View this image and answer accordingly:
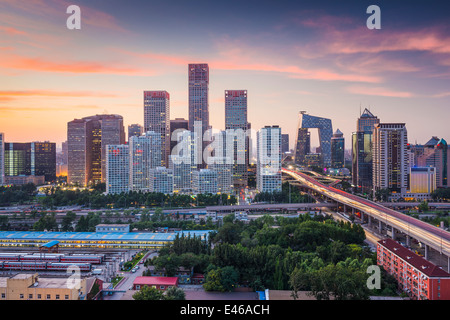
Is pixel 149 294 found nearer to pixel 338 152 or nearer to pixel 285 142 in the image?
pixel 338 152

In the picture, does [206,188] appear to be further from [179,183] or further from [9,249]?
[9,249]

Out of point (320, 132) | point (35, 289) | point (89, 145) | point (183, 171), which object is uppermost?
point (320, 132)

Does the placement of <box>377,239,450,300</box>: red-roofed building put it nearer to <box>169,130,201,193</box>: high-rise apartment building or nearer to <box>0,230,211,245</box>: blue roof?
<box>0,230,211,245</box>: blue roof

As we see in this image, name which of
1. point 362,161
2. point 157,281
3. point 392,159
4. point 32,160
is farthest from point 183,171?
point 157,281

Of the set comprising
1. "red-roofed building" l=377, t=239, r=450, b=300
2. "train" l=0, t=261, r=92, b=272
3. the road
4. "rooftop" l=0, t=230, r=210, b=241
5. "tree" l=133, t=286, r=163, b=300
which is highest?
"tree" l=133, t=286, r=163, b=300

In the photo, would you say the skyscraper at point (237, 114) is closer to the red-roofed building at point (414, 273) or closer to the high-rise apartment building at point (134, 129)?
the high-rise apartment building at point (134, 129)

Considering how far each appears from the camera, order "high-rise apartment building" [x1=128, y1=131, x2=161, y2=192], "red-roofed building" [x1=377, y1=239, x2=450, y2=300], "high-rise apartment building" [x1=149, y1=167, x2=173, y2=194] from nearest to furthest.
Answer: "red-roofed building" [x1=377, y1=239, x2=450, y2=300] < "high-rise apartment building" [x1=149, y1=167, x2=173, y2=194] < "high-rise apartment building" [x1=128, y1=131, x2=161, y2=192]

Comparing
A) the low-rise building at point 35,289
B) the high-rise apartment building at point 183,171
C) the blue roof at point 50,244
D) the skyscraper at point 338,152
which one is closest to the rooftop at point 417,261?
the low-rise building at point 35,289

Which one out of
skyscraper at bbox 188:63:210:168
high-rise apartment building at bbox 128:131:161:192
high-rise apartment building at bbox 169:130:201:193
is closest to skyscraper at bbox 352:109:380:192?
high-rise apartment building at bbox 169:130:201:193
